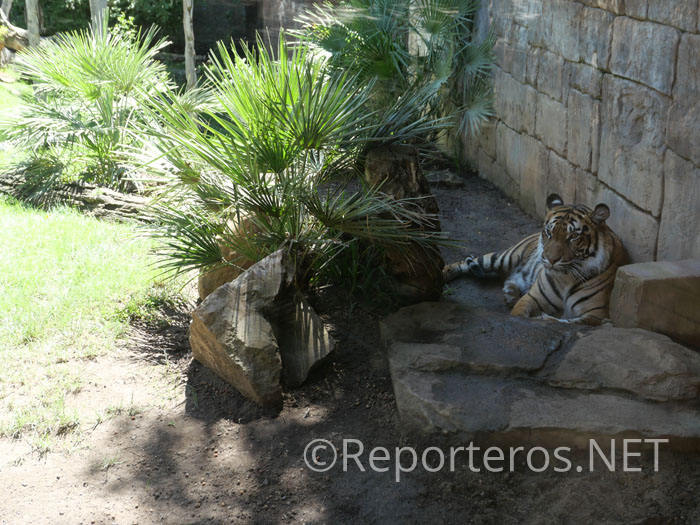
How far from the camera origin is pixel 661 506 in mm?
3174

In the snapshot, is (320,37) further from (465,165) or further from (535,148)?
(535,148)

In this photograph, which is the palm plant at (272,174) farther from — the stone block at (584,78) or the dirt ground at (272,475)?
the stone block at (584,78)

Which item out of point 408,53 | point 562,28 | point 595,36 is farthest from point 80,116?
point 595,36

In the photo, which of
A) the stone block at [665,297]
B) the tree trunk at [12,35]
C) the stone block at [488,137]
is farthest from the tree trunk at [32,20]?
the stone block at [665,297]

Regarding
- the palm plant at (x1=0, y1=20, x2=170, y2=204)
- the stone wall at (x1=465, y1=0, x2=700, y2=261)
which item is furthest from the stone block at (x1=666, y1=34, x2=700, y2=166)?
the palm plant at (x1=0, y1=20, x2=170, y2=204)

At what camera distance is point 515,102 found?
305 inches

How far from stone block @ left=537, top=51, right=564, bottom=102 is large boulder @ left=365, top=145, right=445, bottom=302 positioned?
2578mm

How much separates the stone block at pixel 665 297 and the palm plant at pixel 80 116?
5540 mm

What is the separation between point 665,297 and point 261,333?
7.70ft

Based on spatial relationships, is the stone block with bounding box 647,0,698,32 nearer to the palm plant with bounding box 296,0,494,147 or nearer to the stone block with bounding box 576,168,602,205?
the stone block with bounding box 576,168,602,205

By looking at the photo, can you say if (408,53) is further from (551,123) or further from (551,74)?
(551,123)

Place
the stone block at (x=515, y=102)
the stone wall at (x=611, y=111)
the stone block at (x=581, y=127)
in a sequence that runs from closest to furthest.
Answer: the stone wall at (x=611, y=111) → the stone block at (x=581, y=127) → the stone block at (x=515, y=102)

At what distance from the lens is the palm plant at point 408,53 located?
8.16 meters

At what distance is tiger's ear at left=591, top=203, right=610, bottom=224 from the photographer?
15.7 feet
